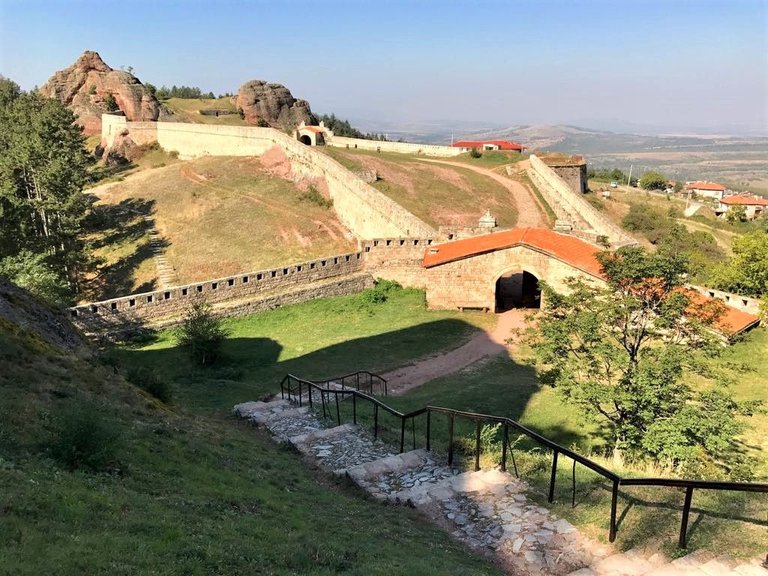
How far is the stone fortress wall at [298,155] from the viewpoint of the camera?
31.1 meters

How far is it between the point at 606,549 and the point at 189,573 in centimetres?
467

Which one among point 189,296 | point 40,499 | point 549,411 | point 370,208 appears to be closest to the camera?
point 40,499

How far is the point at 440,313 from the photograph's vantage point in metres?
24.8

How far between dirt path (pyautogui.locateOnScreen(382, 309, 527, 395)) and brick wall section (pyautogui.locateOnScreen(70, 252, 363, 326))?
9026 millimetres

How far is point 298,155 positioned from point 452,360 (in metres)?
26.2

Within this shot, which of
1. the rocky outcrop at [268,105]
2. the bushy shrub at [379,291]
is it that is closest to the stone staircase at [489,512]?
the bushy shrub at [379,291]

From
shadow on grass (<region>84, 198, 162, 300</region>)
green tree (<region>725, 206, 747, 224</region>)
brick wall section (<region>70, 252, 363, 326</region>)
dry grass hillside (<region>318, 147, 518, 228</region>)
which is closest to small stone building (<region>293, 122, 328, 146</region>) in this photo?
dry grass hillside (<region>318, 147, 518, 228</region>)

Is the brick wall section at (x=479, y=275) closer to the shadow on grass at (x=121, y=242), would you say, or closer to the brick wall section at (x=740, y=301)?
the brick wall section at (x=740, y=301)

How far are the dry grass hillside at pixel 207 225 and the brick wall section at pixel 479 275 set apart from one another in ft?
30.0

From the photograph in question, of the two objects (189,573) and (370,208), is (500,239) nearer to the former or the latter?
(370,208)

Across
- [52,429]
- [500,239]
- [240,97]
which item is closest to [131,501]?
[52,429]

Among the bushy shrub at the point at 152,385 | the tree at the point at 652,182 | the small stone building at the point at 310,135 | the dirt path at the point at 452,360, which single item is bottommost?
the dirt path at the point at 452,360

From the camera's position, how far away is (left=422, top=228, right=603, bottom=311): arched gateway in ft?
74.1

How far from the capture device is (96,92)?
200 feet
